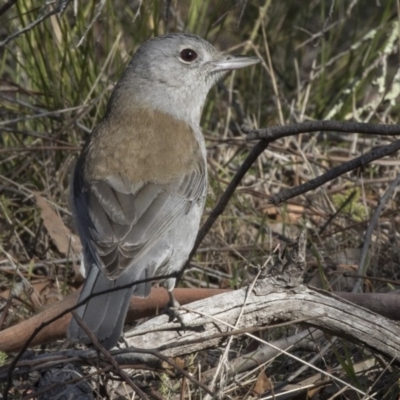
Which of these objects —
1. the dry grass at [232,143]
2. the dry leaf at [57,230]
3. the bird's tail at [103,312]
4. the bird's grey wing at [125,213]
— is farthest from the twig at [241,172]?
the dry leaf at [57,230]

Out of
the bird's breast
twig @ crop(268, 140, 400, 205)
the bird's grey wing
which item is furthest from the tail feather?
twig @ crop(268, 140, 400, 205)

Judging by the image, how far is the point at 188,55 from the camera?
6.03m

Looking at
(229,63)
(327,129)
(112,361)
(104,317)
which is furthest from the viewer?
(229,63)

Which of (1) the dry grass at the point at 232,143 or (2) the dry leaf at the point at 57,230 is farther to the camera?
(2) the dry leaf at the point at 57,230

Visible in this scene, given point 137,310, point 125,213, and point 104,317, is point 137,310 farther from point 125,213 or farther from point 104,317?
point 104,317

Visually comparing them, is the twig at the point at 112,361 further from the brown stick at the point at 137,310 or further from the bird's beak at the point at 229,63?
the bird's beak at the point at 229,63

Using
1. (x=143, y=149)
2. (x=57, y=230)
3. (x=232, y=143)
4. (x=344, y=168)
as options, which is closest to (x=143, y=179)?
(x=143, y=149)

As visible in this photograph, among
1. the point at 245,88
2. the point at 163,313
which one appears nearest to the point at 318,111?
the point at 245,88

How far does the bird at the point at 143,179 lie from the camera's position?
4.49 meters

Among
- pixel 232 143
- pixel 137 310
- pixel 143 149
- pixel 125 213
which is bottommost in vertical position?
pixel 137 310

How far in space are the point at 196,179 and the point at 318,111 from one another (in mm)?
2387

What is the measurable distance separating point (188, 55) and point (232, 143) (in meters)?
1.06

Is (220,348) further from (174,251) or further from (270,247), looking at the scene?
(270,247)

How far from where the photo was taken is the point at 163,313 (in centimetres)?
455
